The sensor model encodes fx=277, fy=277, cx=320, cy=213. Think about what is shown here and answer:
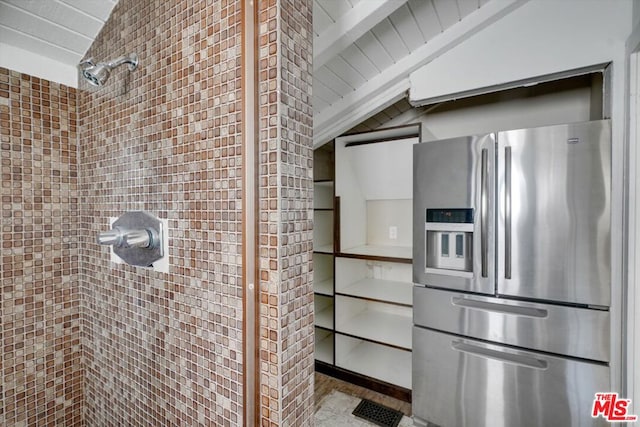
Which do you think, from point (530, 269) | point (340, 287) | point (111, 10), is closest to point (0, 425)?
point (111, 10)

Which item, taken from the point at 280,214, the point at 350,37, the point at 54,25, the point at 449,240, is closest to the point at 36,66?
the point at 54,25

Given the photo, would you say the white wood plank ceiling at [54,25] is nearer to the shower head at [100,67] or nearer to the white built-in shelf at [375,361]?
the shower head at [100,67]

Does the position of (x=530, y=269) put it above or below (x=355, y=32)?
below

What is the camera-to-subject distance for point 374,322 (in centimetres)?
223

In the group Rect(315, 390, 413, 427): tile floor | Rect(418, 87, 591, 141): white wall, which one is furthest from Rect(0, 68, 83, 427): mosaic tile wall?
Rect(418, 87, 591, 141): white wall

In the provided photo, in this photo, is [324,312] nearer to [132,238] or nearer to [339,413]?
[339,413]

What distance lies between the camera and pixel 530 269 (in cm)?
134

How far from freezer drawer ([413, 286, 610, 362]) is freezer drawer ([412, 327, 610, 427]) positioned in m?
0.05

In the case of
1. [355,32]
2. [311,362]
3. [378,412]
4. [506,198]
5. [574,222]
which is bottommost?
[378,412]

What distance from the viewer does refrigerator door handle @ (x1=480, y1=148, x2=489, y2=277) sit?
4.67 ft

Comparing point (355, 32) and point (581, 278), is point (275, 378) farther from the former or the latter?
point (581, 278)

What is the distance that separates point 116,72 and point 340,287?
1.81 m

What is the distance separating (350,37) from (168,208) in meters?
1.03

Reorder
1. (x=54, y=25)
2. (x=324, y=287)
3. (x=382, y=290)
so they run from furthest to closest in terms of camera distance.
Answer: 1. (x=324, y=287)
2. (x=382, y=290)
3. (x=54, y=25)
